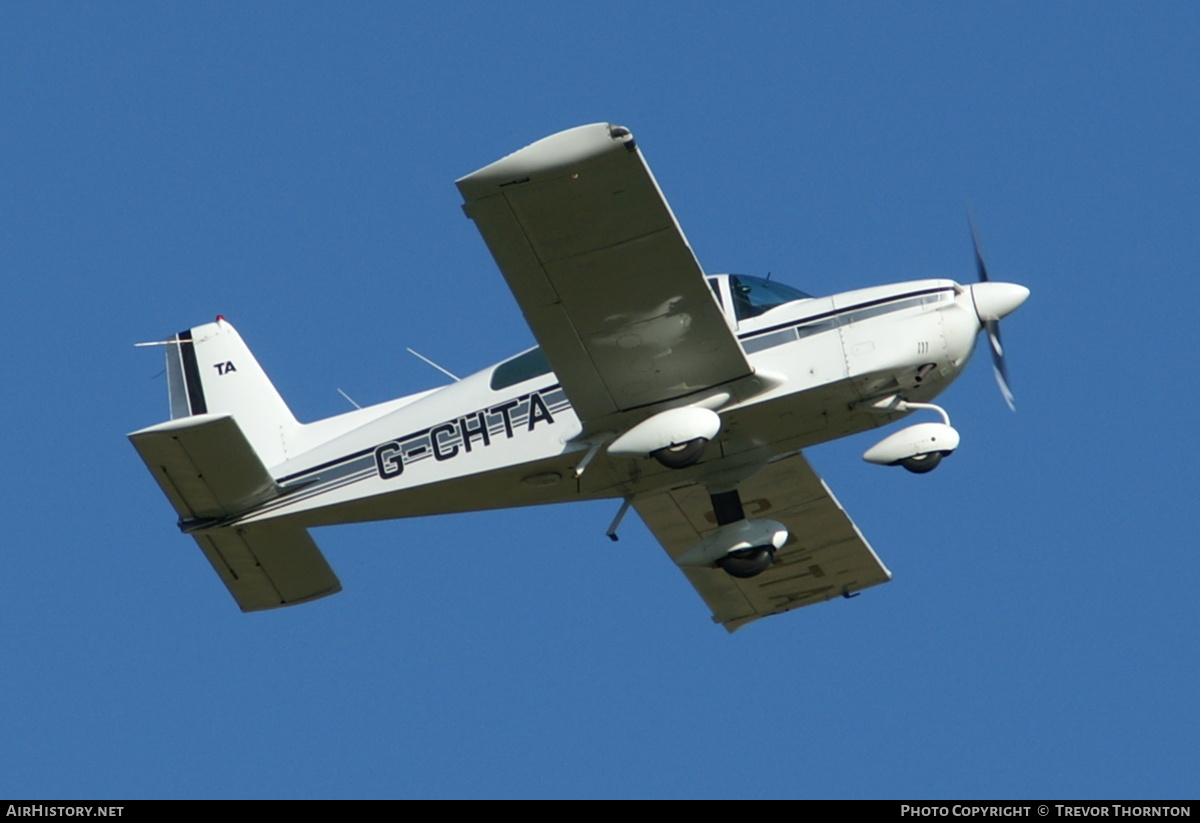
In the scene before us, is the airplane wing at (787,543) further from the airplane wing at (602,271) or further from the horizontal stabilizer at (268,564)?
the horizontal stabilizer at (268,564)

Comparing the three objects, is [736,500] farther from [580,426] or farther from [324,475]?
[324,475]

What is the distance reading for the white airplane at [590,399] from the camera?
13.0 metres

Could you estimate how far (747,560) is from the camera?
601 inches

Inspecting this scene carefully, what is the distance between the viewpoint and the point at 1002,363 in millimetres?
15086

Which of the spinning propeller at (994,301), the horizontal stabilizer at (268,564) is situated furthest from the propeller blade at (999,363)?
the horizontal stabilizer at (268,564)

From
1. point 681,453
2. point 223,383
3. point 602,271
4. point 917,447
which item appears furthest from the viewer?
point 223,383

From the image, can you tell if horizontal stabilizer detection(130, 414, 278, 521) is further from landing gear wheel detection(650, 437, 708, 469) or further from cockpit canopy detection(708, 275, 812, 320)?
cockpit canopy detection(708, 275, 812, 320)

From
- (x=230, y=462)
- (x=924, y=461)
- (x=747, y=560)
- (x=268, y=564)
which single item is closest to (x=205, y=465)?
(x=230, y=462)

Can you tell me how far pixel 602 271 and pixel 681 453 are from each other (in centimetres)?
162

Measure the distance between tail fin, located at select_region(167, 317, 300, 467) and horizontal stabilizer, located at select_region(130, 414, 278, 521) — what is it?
113 cm

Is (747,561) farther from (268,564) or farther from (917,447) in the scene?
(268,564)

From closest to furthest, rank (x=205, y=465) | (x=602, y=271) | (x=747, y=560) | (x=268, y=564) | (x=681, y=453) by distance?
1. (x=602, y=271)
2. (x=681, y=453)
3. (x=205, y=465)
4. (x=747, y=560)
5. (x=268, y=564)

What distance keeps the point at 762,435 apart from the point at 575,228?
2.87 meters
